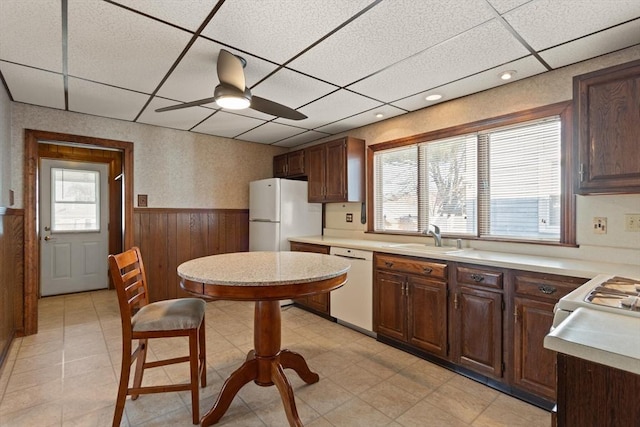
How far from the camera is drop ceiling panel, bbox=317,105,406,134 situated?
333cm

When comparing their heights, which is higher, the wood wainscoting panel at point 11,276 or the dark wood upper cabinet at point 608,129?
the dark wood upper cabinet at point 608,129

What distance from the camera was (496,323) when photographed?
7.16 feet

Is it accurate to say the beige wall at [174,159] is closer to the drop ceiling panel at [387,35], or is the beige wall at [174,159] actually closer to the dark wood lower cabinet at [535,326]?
the drop ceiling panel at [387,35]

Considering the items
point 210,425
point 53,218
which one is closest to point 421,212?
point 210,425

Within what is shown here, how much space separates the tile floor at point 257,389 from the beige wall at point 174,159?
5.43 ft

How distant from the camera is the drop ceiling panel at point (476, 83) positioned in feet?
7.60

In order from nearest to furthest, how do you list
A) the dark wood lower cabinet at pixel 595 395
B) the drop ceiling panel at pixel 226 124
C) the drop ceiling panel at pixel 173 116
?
1. the dark wood lower cabinet at pixel 595 395
2. the drop ceiling panel at pixel 173 116
3. the drop ceiling panel at pixel 226 124

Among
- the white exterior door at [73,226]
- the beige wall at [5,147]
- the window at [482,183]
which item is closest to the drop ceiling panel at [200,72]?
the beige wall at [5,147]

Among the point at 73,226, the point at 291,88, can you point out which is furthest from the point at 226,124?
the point at 73,226

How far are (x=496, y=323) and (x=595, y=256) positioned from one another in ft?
2.73

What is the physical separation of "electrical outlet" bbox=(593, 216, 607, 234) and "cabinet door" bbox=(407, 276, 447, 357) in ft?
3.57

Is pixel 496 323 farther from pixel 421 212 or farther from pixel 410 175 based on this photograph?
pixel 410 175

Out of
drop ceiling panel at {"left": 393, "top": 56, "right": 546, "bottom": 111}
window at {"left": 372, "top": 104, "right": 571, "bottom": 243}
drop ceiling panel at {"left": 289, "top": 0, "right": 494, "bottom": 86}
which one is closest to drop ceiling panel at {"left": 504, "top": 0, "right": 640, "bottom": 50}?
drop ceiling panel at {"left": 289, "top": 0, "right": 494, "bottom": 86}

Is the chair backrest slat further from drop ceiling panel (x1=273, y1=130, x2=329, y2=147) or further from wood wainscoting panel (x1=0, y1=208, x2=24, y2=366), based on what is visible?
drop ceiling panel (x1=273, y1=130, x2=329, y2=147)
